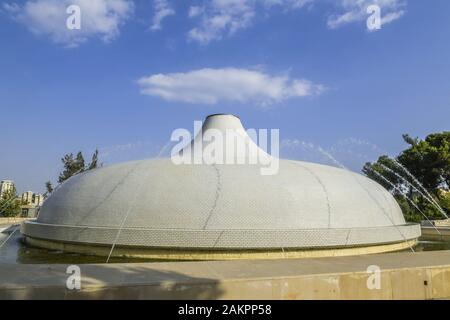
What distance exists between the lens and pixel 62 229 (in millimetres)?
10719

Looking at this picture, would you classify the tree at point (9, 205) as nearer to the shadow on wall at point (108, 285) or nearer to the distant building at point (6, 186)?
the distant building at point (6, 186)

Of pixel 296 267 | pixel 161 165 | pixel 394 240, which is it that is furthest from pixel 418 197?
pixel 296 267

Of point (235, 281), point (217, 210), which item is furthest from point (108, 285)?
point (217, 210)

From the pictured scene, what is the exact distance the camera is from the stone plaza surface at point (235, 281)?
476cm

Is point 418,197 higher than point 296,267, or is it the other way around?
point 418,197

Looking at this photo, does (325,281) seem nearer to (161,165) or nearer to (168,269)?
(168,269)

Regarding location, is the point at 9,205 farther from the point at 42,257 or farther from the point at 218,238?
the point at 218,238

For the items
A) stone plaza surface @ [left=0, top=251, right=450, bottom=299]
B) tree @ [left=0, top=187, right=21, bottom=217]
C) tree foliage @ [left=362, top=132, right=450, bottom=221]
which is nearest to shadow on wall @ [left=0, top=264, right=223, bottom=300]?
stone plaza surface @ [left=0, top=251, right=450, bottom=299]

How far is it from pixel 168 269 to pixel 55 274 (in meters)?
1.75

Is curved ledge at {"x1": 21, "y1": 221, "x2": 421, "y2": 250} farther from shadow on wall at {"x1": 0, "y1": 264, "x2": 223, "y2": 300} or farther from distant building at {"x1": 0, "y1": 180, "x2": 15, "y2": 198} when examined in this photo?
distant building at {"x1": 0, "y1": 180, "x2": 15, "y2": 198}

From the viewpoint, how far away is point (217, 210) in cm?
1025

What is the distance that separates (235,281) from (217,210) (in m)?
5.13

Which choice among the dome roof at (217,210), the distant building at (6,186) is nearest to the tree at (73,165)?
the distant building at (6,186)
